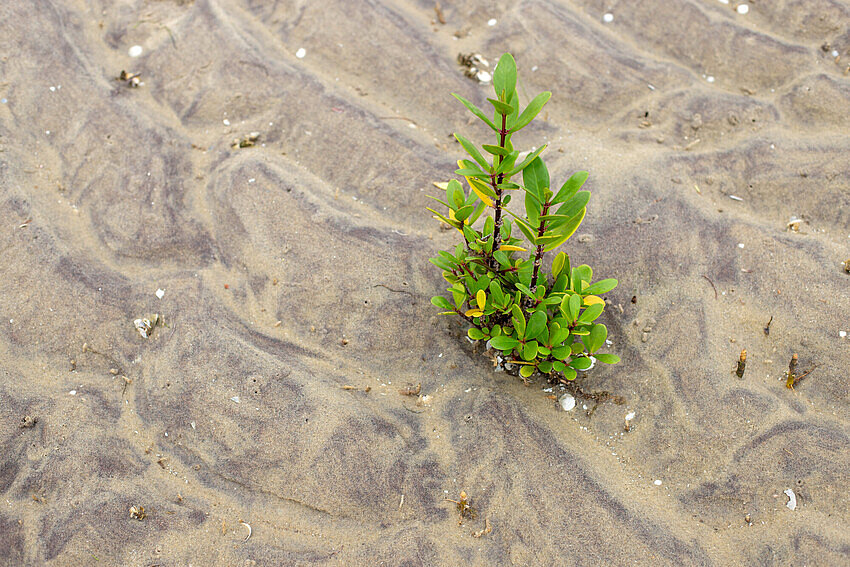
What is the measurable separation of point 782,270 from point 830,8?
177cm

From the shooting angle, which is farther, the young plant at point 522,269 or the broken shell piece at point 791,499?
the broken shell piece at point 791,499

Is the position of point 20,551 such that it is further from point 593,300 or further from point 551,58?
point 551,58

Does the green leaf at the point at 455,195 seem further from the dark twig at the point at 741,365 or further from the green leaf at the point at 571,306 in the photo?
the dark twig at the point at 741,365

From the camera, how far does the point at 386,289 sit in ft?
8.26

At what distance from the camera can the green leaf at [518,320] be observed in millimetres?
2023

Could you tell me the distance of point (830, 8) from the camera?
10.5 feet

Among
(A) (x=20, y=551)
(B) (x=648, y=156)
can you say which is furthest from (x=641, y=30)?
(A) (x=20, y=551)

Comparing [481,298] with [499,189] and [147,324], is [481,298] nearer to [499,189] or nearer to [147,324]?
[499,189]

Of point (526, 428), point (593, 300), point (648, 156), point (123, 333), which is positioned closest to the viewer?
point (593, 300)

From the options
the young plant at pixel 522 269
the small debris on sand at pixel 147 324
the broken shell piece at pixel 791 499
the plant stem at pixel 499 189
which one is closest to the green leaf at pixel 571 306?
the young plant at pixel 522 269

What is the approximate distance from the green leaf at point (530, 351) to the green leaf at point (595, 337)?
0.59 ft

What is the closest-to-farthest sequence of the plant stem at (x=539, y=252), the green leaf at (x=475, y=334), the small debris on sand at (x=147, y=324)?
the plant stem at (x=539, y=252) → the green leaf at (x=475, y=334) → the small debris on sand at (x=147, y=324)

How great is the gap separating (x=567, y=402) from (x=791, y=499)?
821 millimetres

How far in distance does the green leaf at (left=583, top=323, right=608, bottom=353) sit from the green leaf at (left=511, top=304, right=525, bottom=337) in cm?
23
